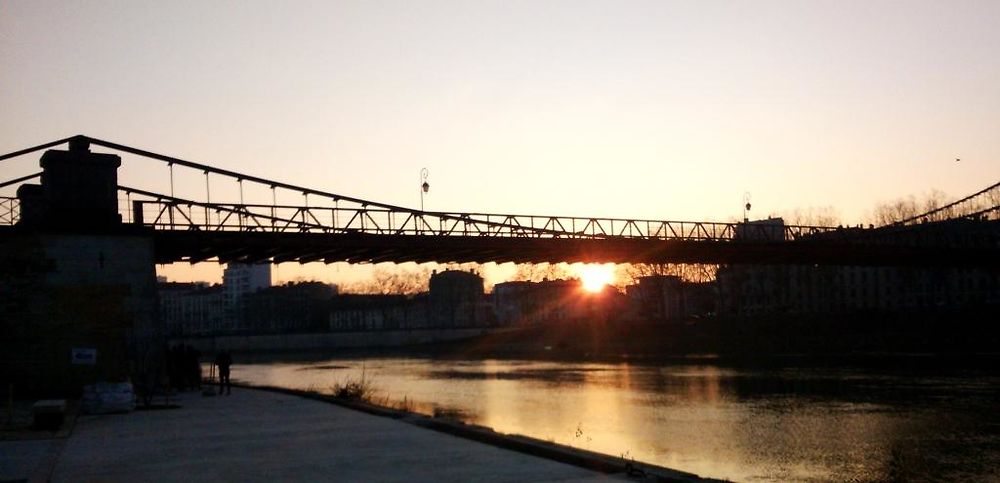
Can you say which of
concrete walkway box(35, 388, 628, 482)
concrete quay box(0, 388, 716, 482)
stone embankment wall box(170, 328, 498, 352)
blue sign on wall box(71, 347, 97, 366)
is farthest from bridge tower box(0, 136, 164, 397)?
stone embankment wall box(170, 328, 498, 352)

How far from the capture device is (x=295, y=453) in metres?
18.3

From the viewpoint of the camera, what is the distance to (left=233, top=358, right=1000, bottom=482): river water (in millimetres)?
22719

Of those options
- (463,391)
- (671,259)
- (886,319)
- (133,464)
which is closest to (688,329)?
(886,319)

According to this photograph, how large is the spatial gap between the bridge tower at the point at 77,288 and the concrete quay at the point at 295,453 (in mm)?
8114

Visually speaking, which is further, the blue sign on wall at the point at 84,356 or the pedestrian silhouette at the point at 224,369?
the pedestrian silhouette at the point at 224,369

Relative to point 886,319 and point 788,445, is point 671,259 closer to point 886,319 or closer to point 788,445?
point 886,319

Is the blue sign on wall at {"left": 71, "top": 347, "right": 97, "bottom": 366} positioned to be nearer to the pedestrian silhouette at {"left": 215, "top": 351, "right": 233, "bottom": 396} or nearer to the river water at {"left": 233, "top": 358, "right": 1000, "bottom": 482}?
the pedestrian silhouette at {"left": 215, "top": 351, "right": 233, "bottom": 396}

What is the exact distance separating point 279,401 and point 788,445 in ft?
53.3

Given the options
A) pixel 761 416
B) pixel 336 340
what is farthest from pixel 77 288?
pixel 336 340

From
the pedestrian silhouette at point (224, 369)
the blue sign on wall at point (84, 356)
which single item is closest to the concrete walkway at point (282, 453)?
the blue sign on wall at point (84, 356)

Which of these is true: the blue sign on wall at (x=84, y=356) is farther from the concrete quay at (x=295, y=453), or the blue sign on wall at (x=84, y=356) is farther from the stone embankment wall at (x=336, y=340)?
the stone embankment wall at (x=336, y=340)

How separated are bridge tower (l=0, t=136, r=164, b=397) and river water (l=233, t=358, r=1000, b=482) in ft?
32.5

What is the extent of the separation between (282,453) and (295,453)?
25cm

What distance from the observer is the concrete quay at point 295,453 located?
15.5 metres
